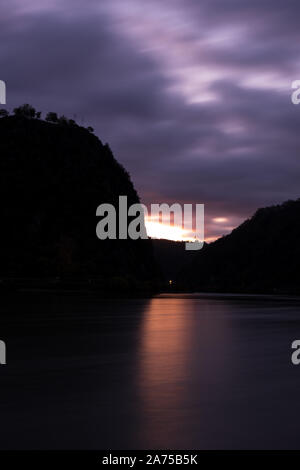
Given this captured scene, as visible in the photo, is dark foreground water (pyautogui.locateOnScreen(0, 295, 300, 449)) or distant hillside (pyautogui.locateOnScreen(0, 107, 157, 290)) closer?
dark foreground water (pyautogui.locateOnScreen(0, 295, 300, 449))

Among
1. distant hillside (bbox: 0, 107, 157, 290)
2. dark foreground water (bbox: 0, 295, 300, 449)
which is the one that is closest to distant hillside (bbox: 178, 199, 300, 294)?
distant hillside (bbox: 0, 107, 157, 290)

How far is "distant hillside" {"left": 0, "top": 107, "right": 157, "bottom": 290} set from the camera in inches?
4518

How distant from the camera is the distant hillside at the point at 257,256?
15083 centimetres

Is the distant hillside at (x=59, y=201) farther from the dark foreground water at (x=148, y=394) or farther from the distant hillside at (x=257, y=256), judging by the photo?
the dark foreground water at (x=148, y=394)

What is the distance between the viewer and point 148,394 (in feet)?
32.0

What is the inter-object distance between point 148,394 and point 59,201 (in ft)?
432

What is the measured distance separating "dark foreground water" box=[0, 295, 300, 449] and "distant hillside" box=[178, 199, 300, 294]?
11411 centimetres

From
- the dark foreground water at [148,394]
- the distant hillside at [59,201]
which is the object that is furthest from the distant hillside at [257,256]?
the dark foreground water at [148,394]

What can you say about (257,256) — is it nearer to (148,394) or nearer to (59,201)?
(59,201)

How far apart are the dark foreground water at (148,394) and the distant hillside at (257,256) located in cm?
11411

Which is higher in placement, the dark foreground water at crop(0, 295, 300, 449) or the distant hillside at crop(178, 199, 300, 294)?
the distant hillside at crop(178, 199, 300, 294)

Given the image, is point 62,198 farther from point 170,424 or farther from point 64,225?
point 170,424

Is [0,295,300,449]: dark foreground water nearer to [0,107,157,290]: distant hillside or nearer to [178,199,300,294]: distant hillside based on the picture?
[0,107,157,290]: distant hillside

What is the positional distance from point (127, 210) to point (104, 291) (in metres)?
70.2
